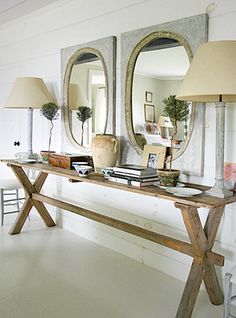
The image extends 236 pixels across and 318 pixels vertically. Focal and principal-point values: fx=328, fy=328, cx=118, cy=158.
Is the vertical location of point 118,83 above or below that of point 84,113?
above

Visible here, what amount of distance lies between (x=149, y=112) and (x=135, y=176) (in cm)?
59

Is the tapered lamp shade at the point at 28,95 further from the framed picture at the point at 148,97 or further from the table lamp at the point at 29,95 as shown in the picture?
the framed picture at the point at 148,97

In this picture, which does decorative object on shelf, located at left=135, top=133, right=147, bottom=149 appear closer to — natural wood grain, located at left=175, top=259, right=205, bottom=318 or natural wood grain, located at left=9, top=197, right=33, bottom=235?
natural wood grain, located at left=175, top=259, right=205, bottom=318

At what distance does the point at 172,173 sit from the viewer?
7.04ft

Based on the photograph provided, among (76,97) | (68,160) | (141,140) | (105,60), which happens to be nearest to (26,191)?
(68,160)

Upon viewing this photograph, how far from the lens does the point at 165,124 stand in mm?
2449

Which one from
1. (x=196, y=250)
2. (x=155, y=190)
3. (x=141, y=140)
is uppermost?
(x=141, y=140)

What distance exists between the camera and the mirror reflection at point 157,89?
2.37m

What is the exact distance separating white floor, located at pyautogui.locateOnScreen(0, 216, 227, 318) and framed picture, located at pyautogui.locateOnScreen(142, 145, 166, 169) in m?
0.88

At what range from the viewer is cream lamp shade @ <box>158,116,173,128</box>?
94.9 inches

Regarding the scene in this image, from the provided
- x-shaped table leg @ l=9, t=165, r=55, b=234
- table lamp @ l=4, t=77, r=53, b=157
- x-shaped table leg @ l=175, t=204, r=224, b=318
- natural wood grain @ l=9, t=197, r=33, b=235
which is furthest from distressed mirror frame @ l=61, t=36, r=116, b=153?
x-shaped table leg @ l=175, t=204, r=224, b=318

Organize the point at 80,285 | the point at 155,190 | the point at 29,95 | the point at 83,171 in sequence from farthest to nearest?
the point at 29,95, the point at 83,171, the point at 80,285, the point at 155,190

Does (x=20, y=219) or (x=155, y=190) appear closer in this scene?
(x=155, y=190)

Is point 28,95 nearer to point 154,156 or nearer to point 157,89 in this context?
point 157,89
